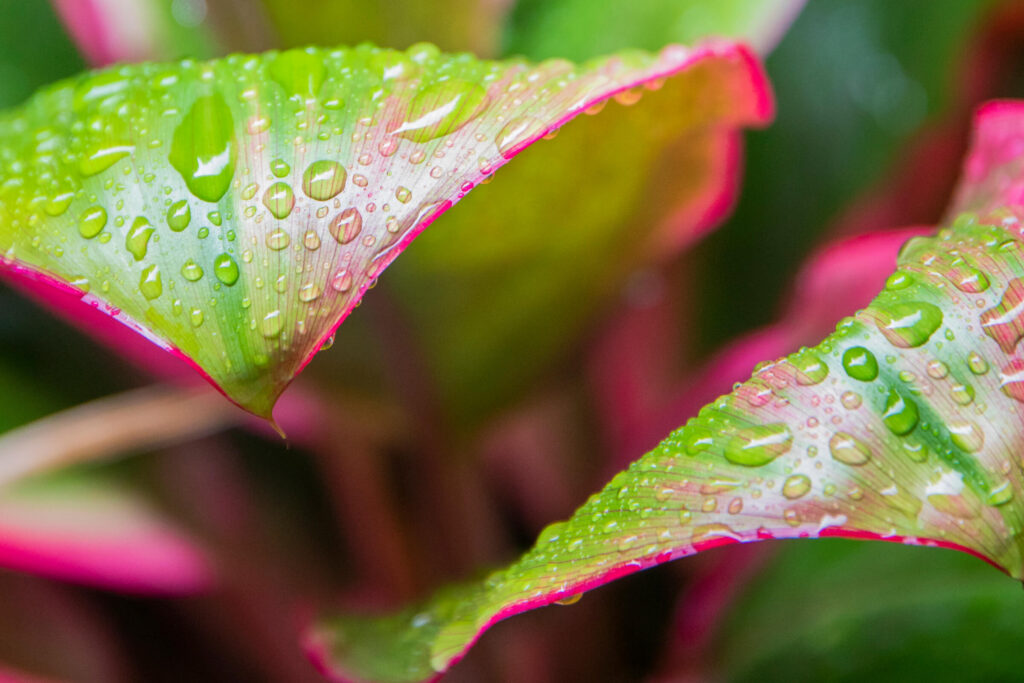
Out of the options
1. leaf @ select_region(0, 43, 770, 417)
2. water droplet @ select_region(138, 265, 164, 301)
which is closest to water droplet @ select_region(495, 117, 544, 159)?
leaf @ select_region(0, 43, 770, 417)

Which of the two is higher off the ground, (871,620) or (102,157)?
(102,157)

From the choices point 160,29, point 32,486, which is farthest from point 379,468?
point 160,29

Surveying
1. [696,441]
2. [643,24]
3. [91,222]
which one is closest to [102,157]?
[91,222]

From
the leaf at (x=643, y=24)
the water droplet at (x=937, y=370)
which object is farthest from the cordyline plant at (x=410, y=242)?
the leaf at (x=643, y=24)

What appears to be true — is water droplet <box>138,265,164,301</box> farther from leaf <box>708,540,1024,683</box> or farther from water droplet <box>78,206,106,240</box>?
leaf <box>708,540,1024,683</box>

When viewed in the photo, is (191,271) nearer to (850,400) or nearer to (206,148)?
(206,148)

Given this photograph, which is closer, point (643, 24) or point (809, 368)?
point (809, 368)
